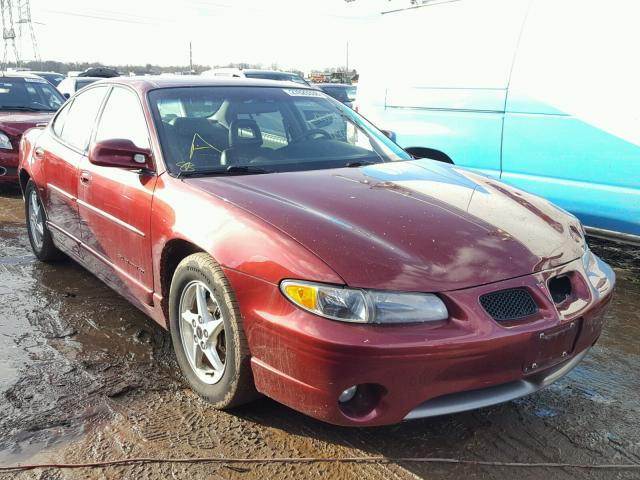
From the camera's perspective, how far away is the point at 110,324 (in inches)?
154

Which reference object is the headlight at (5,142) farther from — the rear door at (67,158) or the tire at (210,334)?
the tire at (210,334)

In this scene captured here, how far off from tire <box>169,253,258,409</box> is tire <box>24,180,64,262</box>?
2.38 metres

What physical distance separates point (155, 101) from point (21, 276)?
2175mm

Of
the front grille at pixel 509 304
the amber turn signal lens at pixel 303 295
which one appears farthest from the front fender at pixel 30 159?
the front grille at pixel 509 304

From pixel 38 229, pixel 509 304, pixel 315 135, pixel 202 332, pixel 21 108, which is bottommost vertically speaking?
pixel 38 229

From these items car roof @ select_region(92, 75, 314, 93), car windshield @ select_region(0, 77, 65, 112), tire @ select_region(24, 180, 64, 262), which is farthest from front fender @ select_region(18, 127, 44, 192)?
car windshield @ select_region(0, 77, 65, 112)

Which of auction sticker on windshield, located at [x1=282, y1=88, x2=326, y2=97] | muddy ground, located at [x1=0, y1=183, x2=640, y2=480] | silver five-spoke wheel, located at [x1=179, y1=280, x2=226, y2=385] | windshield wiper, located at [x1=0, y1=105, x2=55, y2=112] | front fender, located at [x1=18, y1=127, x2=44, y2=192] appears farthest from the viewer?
windshield wiper, located at [x1=0, y1=105, x2=55, y2=112]

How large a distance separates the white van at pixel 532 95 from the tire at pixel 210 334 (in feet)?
10.4

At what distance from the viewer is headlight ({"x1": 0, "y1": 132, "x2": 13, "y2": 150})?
7.73m

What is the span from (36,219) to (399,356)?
4.01 m

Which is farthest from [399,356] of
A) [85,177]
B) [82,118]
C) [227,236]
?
[82,118]

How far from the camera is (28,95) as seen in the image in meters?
9.16

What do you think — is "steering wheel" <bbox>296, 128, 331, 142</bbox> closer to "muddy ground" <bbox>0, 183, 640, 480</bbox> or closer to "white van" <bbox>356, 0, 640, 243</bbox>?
"muddy ground" <bbox>0, 183, 640, 480</bbox>

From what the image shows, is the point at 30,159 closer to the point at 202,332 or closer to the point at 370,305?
the point at 202,332
